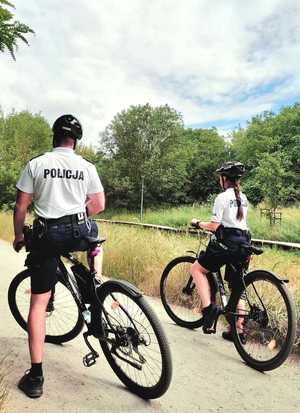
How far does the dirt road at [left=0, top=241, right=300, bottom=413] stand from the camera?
297cm

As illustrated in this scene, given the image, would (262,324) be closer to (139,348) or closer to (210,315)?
(210,315)

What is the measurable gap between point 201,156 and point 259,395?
2227 inches

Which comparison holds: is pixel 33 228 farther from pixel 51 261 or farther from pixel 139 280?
pixel 139 280

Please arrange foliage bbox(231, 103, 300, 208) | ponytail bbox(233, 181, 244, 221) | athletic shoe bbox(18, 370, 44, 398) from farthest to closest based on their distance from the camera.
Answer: foliage bbox(231, 103, 300, 208) → ponytail bbox(233, 181, 244, 221) → athletic shoe bbox(18, 370, 44, 398)

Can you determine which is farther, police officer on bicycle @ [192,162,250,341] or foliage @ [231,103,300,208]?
foliage @ [231,103,300,208]

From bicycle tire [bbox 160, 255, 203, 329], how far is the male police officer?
216 centimetres

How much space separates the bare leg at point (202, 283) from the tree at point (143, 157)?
4396 centimetres

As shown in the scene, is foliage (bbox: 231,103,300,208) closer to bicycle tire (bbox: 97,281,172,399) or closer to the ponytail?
the ponytail

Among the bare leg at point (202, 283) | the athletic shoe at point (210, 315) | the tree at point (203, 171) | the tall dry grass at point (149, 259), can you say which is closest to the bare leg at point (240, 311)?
the athletic shoe at point (210, 315)

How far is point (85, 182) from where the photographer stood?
321 cm

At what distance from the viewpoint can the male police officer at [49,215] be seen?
3029mm

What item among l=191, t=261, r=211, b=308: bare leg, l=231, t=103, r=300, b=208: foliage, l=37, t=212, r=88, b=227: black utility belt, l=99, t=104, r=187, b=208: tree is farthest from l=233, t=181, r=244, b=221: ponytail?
l=99, t=104, r=187, b=208: tree

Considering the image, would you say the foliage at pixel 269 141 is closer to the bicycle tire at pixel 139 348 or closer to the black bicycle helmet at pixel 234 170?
the black bicycle helmet at pixel 234 170

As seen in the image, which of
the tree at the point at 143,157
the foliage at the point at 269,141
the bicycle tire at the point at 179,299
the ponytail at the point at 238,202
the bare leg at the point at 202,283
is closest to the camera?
the ponytail at the point at 238,202
